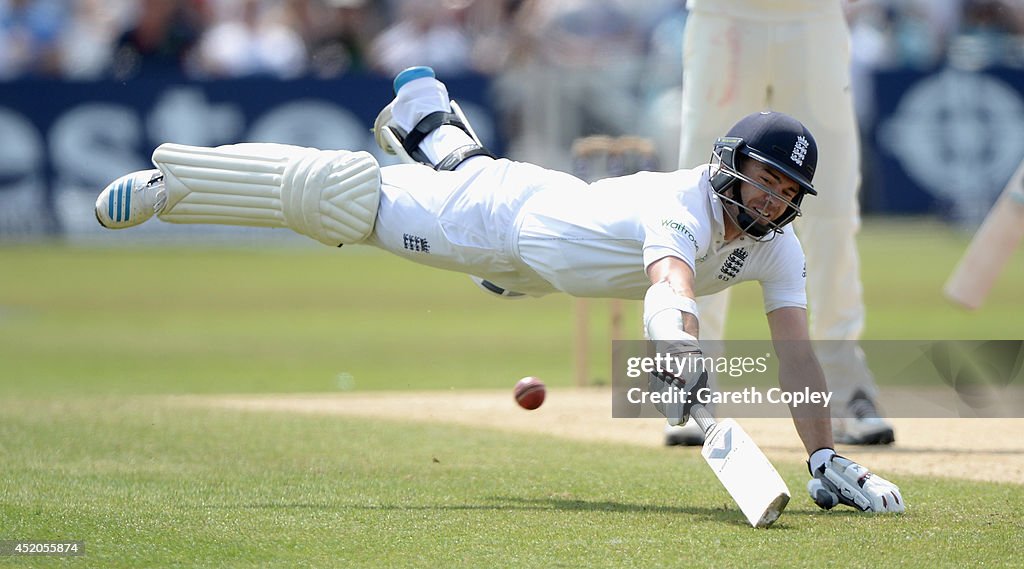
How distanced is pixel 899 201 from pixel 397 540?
51.9 ft

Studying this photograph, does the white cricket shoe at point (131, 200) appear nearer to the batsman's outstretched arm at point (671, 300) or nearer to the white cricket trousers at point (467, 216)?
the white cricket trousers at point (467, 216)

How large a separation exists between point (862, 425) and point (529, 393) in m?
1.68

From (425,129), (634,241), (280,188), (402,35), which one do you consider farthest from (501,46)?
(634,241)

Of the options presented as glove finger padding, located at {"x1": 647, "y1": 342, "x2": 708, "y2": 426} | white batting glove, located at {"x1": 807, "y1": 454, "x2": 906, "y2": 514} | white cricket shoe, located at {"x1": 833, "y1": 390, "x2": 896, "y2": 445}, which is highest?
glove finger padding, located at {"x1": 647, "y1": 342, "x2": 708, "y2": 426}

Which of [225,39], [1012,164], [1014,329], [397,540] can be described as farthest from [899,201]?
[397,540]

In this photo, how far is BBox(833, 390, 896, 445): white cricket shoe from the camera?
704 centimetres

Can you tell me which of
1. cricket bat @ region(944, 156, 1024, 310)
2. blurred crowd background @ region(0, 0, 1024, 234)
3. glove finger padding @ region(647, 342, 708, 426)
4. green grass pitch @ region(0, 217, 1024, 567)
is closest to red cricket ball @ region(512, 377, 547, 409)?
green grass pitch @ region(0, 217, 1024, 567)

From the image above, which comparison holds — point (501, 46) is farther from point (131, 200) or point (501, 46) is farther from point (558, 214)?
point (558, 214)

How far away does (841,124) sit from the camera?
23.1 ft

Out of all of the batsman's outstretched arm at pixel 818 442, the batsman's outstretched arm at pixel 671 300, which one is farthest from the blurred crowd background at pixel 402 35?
the batsman's outstretched arm at pixel 671 300

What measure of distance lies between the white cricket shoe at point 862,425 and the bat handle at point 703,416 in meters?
2.30

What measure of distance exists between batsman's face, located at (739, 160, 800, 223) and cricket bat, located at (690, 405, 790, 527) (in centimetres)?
78

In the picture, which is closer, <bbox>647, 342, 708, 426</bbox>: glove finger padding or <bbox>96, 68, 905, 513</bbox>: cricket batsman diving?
<bbox>647, 342, 708, 426</bbox>: glove finger padding

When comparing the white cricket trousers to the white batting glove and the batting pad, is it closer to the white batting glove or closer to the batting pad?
the batting pad
